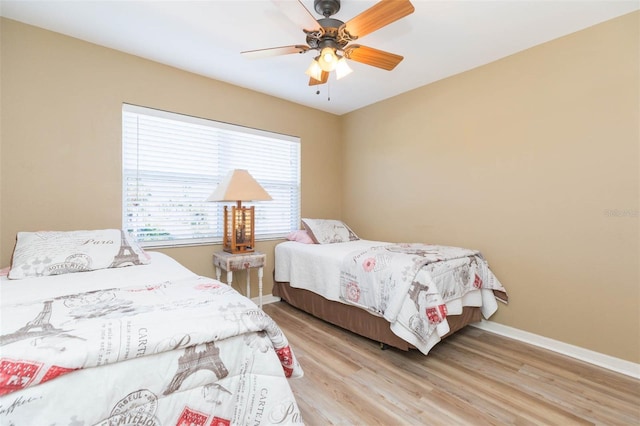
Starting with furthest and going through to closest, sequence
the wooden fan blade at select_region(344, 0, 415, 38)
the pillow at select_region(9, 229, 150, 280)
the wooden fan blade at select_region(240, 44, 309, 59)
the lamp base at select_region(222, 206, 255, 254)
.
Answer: the lamp base at select_region(222, 206, 255, 254), the wooden fan blade at select_region(240, 44, 309, 59), the pillow at select_region(9, 229, 150, 280), the wooden fan blade at select_region(344, 0, 415, 38)

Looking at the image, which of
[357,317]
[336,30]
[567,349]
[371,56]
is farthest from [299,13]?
[567,349]

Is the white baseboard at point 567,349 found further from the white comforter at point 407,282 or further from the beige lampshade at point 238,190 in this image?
the beige lampshade at point 238,190

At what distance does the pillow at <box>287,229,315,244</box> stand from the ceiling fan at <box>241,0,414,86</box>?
1818 millimetres

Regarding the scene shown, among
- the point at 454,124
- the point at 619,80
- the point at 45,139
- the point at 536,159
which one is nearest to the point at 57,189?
the point at 45,139

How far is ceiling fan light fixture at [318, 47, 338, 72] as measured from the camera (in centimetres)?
188

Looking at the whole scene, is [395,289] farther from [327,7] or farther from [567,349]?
[327,7]

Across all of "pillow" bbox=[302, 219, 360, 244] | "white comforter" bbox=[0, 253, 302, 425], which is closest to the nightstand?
"pillow" bbox=[302, 219, 360, 244]

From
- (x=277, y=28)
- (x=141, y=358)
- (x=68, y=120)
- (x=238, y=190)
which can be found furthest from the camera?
(x=238, y=190)

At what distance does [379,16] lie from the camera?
165cm

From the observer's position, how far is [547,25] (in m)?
2.23

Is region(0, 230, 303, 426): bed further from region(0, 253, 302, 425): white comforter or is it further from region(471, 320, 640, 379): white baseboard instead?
region(471, 320, 640, 379): white baseboard

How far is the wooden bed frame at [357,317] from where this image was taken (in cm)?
234

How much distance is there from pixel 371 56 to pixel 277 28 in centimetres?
78

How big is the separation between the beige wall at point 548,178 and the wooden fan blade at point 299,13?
1.90 m
